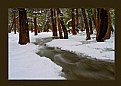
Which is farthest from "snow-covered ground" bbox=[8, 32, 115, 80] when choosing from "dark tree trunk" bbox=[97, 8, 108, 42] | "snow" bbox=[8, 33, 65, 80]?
"dark tree trunk" bbox=[97, 8, 108, 42]

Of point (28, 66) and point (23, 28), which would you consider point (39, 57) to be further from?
point (23, 28)

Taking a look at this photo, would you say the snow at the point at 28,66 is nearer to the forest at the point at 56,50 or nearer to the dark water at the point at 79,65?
the forest at the point at 56,50

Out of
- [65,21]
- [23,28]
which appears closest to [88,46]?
[65,21]

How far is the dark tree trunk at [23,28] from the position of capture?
16.4ft

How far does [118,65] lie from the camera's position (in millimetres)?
4461

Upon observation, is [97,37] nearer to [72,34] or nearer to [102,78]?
[72,34]

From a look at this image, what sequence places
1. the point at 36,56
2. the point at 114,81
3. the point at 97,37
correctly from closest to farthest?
the point at 114,81 → the point at 36,56 → the point at 97,37

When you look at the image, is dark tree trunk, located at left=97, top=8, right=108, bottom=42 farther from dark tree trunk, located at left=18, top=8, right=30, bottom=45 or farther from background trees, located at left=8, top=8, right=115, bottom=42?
dark tree trunk, located at left=18, top=8, right=30, bottom=45

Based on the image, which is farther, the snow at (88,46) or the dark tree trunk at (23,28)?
the dark tree trunk at (23,28)

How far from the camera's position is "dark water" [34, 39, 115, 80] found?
4.51 meters

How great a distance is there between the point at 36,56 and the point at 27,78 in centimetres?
47

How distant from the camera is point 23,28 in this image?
551 cm

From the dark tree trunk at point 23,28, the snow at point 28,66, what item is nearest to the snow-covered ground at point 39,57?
the snow at point 28,66

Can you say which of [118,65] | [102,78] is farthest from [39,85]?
[118,65]
